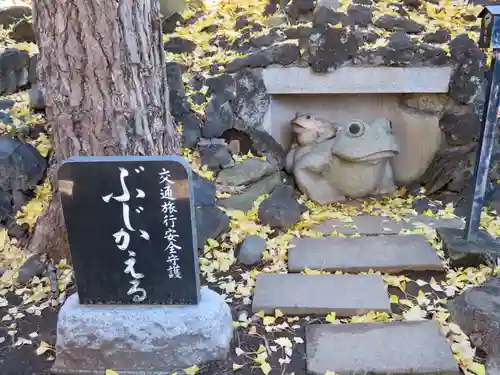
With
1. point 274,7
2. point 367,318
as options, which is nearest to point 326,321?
point 367,318

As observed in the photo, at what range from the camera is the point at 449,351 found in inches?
91.7

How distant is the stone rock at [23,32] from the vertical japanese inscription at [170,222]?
3524 mm

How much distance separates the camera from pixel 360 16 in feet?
15.9

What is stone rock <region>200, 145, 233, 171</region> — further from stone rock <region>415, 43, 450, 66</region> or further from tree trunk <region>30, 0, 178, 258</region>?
stone rock <region>415, 43, 450, 66</region>

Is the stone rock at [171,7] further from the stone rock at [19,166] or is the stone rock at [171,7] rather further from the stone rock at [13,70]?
the stone rock at [19,166]

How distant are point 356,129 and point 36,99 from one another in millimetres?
3023

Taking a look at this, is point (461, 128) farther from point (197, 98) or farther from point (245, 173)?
point (197, 98)

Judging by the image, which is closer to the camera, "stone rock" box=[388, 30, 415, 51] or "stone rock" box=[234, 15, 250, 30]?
"stone rock" box=[388, 30, 415, 51]

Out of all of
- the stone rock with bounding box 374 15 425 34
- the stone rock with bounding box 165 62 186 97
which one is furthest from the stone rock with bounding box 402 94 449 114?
the stone rock with bounding box 165 62 186 97

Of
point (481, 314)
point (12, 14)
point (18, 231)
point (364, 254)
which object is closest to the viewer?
point (481, 314)

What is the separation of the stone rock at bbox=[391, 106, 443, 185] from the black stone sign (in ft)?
11.5

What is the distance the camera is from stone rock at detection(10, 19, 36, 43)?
4742 millimetres

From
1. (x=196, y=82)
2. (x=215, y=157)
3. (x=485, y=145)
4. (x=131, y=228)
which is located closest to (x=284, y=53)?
(x=196, y=82)

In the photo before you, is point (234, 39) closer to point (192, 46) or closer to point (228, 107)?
point (192, 46)
